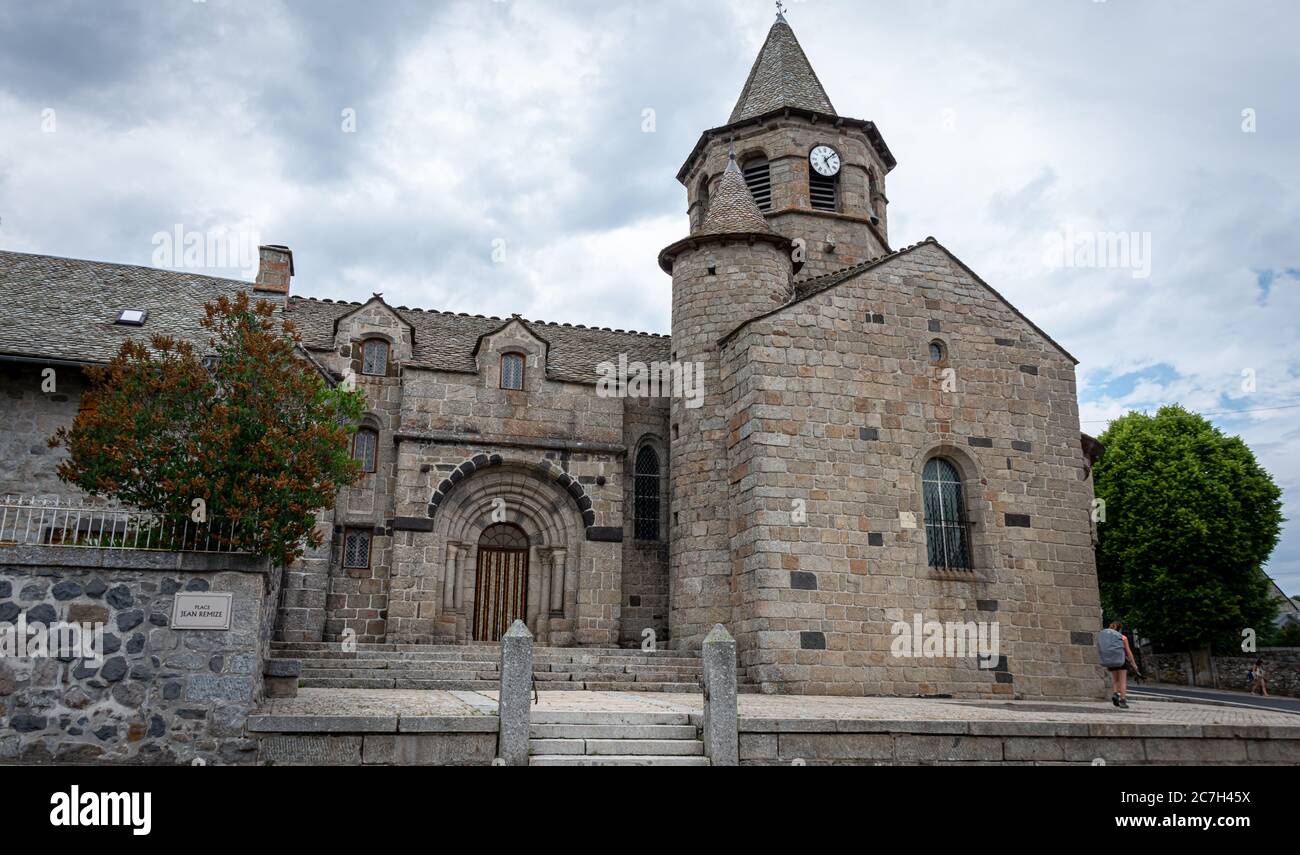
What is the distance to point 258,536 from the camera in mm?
9234

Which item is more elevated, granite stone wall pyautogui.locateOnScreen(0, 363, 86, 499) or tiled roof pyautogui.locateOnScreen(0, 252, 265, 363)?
→ tiled roof pyautogui.locateOnScreen(0, 252, 265, 363)

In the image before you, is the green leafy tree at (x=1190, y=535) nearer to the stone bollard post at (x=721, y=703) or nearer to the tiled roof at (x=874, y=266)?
the tiled roof at (x=874, y=266)

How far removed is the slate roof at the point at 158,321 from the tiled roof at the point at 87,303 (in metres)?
0.02

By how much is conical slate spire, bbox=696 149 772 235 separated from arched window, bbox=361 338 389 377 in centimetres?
708

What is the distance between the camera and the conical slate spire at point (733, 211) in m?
18.8

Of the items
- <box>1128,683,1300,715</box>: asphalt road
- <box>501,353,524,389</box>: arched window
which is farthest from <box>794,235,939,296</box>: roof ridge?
<box>1128,683,1300,715</box>: asphalt road

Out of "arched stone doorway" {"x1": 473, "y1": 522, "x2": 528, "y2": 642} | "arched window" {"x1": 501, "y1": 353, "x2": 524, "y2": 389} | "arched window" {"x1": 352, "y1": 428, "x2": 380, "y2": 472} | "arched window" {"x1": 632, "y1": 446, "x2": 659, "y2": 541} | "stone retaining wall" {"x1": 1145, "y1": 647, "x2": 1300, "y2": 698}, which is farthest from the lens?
"stone retaining wall" {"x1": 1145, "y1": 647, "x2": 1300, "y2": 698}

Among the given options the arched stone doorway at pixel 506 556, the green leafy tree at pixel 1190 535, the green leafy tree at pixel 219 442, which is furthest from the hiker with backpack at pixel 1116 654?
the green leafy tree at pixel 1190 535

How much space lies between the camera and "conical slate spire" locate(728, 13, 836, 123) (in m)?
22.8

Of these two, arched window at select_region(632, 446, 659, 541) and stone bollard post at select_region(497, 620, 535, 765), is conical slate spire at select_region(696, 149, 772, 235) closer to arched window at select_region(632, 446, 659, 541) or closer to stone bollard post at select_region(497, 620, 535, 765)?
arched window at select_region(632, 446, 659, 541)

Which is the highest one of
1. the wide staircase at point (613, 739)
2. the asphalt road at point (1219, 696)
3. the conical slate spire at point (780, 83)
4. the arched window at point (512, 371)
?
the conical slate spire at point (780, 83)
